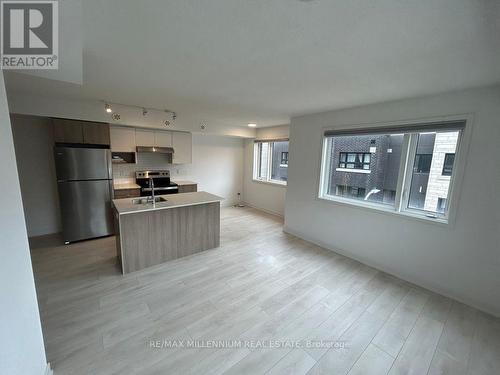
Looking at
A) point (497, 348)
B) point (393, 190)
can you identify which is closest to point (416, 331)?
point (497, 348)

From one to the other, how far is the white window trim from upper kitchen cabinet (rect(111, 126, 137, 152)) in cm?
370

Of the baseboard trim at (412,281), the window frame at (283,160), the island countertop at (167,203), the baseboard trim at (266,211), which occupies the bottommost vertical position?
the baseboard trim at (412,281)

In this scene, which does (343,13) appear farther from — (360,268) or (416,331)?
(360,268)

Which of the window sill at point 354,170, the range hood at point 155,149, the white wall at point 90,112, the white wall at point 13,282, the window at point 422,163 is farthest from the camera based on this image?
the range hood at point 155,149

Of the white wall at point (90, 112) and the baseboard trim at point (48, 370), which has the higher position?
the white wall at point (90, 112)

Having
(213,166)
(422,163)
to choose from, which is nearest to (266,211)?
(213,166)

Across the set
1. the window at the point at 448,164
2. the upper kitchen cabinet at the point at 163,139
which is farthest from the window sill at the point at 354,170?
the upper kitchen cabinet at the point at 163,139

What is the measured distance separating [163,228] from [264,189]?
3.42m

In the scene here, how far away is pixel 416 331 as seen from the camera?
1938mm

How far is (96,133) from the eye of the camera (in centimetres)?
354

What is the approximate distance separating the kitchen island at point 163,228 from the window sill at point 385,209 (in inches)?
81.6

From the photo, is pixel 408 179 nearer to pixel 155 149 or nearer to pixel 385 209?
pixel 385 209

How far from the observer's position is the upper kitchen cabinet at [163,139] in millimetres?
4344

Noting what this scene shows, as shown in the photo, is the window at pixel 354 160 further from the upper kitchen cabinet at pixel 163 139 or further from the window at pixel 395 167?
the upper kitchen cabinet at pixel 163 139
